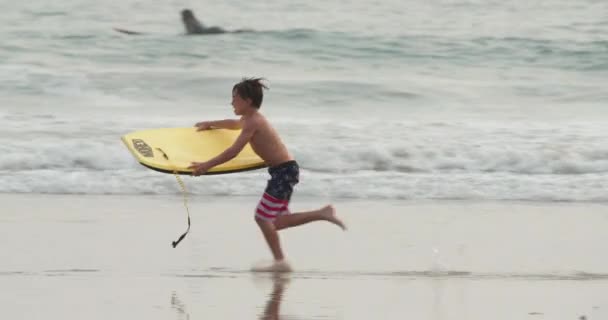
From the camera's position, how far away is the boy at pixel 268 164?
630 centimetres

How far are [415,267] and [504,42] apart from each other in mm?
15578

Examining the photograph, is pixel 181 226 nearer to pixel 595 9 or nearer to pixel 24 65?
pixel 24 65

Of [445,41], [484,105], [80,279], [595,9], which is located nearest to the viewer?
[80,279]

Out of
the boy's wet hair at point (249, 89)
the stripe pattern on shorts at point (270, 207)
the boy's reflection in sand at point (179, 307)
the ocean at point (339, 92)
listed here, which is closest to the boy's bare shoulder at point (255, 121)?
the boy's wet hair at point (249, 89)

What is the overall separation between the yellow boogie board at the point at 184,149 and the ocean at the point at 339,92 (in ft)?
7.48

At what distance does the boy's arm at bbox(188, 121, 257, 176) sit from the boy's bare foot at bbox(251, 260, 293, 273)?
1.89 ft

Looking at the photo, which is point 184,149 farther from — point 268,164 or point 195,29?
point 195,29

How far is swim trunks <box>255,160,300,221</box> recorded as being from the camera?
641cm

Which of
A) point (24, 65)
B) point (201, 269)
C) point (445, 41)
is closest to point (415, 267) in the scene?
point (201, 269)

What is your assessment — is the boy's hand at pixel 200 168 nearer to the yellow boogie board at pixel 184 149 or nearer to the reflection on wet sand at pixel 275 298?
the yellow boogie board at pixel 184 149

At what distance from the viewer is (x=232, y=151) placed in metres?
6.31

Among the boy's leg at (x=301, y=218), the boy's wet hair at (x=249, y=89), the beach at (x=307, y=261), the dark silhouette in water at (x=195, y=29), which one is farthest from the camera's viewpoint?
the dark silhouette in water at (x=195, y=29)

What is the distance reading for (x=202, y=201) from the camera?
872 centimetres

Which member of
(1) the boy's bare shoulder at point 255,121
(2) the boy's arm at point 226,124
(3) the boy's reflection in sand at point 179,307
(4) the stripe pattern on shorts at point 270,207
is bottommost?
(3) the boy's reflection in sand at point 179,307
